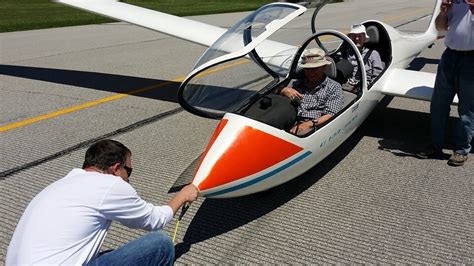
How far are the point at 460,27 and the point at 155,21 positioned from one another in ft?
17.7

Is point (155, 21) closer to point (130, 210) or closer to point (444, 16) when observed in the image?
point (444, 16)

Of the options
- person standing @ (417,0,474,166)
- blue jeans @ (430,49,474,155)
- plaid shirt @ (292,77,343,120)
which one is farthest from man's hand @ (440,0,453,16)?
plaid shirt @ (292,77,343,120)

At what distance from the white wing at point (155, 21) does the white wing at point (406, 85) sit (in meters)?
3.23

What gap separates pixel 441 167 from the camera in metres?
4.98

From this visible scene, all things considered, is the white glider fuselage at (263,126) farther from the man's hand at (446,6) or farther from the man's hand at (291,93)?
the man's hand at (446,6)

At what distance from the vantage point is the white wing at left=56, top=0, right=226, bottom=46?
26.7 feet

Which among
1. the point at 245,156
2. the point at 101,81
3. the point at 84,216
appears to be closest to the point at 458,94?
the point at 245,156

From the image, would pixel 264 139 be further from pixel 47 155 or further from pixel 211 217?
pixel 47 155

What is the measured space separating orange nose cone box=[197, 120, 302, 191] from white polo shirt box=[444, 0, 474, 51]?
7.77 feet

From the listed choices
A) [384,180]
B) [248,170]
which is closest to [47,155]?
[248,170]

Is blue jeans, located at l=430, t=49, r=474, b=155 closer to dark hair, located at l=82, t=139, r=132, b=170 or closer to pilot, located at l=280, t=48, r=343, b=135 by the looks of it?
pilot, located at l=280, t=48, r=343, b=135

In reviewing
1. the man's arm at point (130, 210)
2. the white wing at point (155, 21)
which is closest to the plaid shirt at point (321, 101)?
the man's arm at point (130, 210)

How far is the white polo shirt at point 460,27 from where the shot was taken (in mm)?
4574

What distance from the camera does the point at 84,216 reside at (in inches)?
84.9
